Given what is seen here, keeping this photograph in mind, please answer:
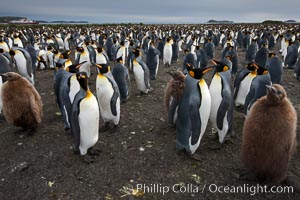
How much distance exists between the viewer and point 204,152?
427cm

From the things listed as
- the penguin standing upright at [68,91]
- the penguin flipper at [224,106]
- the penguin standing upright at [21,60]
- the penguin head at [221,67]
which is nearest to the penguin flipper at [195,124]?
the penguin flipper at [224,106]

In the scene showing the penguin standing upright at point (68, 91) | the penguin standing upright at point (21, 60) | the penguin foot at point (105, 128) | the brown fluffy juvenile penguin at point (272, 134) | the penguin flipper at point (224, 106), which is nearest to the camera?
the brown fluffy juvenile penguin at point (272, 134)

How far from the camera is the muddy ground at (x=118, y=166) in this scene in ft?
11.0

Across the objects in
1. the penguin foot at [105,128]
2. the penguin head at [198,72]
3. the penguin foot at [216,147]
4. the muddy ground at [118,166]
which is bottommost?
the muddy ground at [118,166]

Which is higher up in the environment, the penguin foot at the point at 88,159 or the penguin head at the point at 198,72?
the penguin head at the point at 198,72

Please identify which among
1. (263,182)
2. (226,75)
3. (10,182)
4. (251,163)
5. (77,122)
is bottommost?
(10,182)

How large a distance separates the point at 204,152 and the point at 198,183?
852 millimetres

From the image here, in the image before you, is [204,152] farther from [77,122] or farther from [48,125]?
[48,125]

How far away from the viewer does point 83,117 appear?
385 cm

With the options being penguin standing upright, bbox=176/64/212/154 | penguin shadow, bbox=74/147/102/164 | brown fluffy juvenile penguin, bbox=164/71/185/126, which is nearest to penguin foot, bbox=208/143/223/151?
penguin standing upright, bbox=176/64/212/154

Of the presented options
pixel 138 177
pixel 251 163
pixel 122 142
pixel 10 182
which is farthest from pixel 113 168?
pixel 251 163

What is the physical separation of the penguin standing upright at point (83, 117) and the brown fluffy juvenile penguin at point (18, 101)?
1.25 metres

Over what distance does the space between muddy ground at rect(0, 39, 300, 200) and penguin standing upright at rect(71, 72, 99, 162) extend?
1.14 feet

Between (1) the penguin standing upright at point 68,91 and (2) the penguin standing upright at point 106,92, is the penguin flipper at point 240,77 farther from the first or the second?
(1) the penguin standing upright at point 68,91
